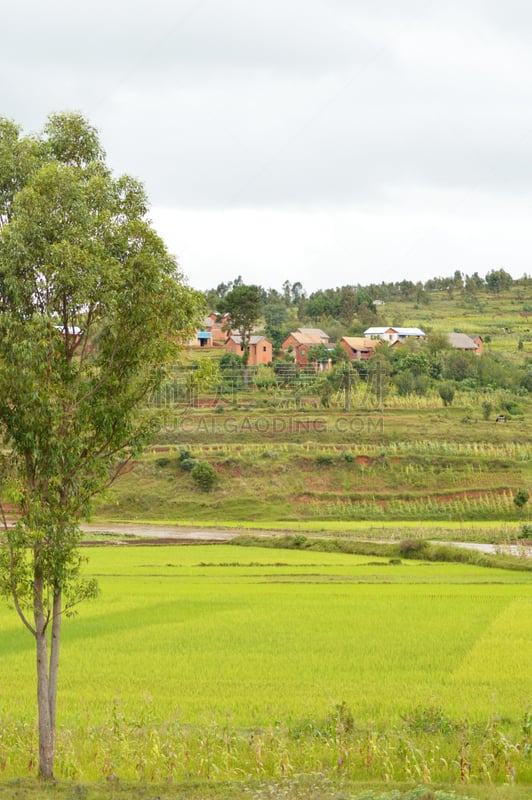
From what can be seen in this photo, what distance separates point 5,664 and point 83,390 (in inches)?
393

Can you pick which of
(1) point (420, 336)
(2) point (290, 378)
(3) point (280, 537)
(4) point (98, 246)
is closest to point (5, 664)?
(4) point (98, 246)

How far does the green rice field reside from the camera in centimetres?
1362

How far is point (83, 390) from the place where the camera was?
13.3 meters

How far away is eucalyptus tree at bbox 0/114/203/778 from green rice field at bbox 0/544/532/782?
94.5 inches

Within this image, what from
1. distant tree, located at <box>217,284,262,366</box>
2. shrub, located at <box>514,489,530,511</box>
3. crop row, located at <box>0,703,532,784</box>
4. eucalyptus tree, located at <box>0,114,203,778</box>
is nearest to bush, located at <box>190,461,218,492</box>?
shrub, located at <box>514,489,530,511</box>

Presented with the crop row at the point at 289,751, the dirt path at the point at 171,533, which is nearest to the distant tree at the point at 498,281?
the dirt path at the point at 171,533

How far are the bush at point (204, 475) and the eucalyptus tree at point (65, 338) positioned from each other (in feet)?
163

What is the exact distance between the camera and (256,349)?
102 meters

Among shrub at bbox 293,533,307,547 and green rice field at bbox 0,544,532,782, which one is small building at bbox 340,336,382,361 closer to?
shrub at bbox 293,533,307,547

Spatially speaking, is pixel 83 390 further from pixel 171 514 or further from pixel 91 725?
pixel 171 514

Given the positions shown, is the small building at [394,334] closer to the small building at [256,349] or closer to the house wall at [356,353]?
the house wall at [356,353]

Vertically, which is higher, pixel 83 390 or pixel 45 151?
pixel 45 151

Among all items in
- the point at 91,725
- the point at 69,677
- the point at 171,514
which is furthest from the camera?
the point at 171,514

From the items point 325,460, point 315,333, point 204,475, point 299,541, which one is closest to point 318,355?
point 315,333
